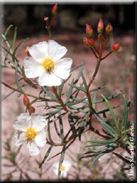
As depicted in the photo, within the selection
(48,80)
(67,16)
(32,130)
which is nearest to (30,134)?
(32,130)

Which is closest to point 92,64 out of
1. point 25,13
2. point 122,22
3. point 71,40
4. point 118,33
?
point 71,40

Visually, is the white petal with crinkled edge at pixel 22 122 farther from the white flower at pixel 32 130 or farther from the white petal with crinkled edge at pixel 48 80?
the white petal with crinkled edge at pixel 48 80

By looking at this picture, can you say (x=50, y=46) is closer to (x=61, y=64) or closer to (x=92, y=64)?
(x=61, y=64)

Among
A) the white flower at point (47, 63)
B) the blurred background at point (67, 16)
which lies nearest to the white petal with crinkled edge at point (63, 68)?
the white flower at point (47, 63)

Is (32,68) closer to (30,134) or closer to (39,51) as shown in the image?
(39,51)

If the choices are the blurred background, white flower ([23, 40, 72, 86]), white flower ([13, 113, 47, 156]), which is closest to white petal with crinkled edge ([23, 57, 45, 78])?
white flower ([23, 40, 72, 86])
